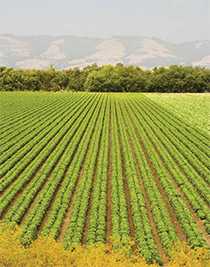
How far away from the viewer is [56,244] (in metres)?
18.0

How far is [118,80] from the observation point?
105 meters

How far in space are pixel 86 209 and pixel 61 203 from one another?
1.68 meters

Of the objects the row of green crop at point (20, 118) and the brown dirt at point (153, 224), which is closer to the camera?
the brown dirt at point (153, 224)

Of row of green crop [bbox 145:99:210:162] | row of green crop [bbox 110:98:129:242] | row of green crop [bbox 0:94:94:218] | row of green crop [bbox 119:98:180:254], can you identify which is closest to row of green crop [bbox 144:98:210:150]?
row of green crop [bbox 145:99:210:162]

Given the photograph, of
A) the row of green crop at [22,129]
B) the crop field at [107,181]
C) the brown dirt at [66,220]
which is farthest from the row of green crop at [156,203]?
the row of green crop at [22,129]

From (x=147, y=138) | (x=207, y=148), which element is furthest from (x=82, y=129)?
(x=207, y=148)

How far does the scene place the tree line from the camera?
104 m

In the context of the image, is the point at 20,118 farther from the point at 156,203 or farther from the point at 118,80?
the point at 118,80

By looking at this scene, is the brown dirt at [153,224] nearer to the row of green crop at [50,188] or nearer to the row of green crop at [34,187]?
the row of green crop at [50,188]

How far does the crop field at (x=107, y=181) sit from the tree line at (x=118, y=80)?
58947mm

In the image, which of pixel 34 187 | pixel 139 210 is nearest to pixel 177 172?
pixel 139 210

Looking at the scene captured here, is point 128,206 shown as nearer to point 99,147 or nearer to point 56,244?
point 56,244

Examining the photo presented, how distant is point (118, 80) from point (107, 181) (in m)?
80.0

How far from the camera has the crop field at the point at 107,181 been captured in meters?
19.9
